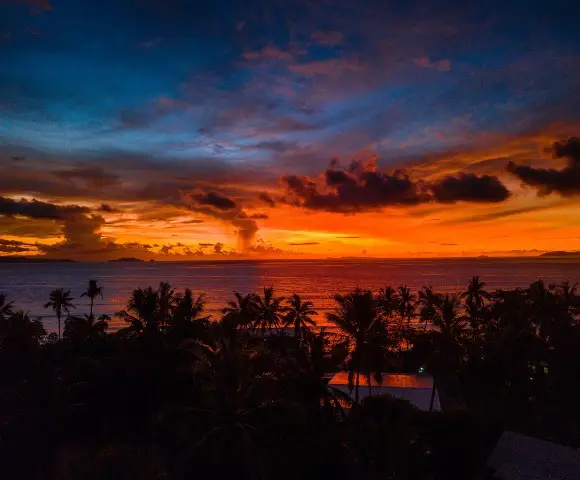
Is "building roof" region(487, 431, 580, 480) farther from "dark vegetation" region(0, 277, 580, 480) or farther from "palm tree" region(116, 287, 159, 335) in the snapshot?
"palm tree" region(116, 287, 159, 335)

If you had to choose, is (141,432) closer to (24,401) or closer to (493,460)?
(24,401)

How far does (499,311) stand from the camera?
43000 mm

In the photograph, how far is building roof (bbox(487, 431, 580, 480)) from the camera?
1917 cm

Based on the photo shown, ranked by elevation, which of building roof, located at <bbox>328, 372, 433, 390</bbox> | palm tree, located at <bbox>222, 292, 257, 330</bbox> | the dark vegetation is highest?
palm tree, located at <bbox>222, 292, 257, 330</bbox>

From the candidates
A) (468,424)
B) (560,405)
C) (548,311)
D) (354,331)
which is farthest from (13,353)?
(548,311)

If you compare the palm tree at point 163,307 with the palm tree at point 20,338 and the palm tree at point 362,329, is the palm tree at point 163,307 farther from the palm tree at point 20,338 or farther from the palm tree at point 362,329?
the palm tree at point 362,329

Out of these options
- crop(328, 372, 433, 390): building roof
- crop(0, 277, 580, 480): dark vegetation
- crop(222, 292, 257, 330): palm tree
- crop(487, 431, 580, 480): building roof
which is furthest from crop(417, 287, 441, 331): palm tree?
crop(222, 292, 257, 330): palm tree

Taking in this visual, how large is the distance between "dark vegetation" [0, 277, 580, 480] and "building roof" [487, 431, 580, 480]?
927mm

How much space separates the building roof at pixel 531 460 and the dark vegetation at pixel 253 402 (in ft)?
3.04

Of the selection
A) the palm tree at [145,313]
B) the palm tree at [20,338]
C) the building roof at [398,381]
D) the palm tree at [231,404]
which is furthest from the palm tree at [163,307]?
the building roof at [398,381]

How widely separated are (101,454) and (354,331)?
1885 centimetres

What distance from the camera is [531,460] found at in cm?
2009

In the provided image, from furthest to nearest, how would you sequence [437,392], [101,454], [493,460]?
1. [437,392]
2. [493,460]
3. [101,454]

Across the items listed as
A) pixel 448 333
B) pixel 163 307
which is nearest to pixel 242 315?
pixel 163 307
